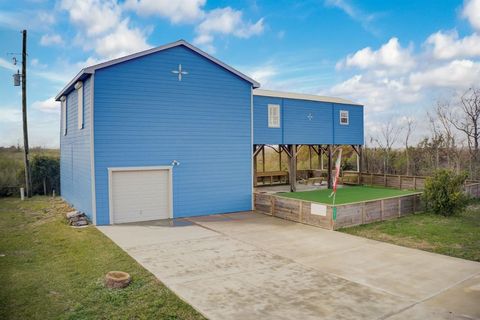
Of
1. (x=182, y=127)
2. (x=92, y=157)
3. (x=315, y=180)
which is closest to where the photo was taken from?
(x=92, y=157)

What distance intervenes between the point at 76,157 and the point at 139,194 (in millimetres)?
4170

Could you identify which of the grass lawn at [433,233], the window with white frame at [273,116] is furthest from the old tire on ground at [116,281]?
the window with white frame at [273,116]

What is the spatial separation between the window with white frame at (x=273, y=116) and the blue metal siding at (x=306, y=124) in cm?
19

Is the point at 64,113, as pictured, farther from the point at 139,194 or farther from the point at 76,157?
the point at 139,194

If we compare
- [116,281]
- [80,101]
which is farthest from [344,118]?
[116,281]

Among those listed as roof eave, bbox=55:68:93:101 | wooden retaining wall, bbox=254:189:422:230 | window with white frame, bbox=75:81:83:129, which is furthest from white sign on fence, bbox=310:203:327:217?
window with white frame, bbox=75:81:83:129

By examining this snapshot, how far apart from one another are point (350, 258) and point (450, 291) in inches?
93.0

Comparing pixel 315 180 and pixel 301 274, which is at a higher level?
pixel 315 180

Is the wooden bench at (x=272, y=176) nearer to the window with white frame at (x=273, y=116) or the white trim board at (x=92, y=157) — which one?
the window with white frame at (x=273, y=116)

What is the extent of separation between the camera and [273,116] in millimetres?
19000

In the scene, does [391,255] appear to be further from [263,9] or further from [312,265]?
[263,9]

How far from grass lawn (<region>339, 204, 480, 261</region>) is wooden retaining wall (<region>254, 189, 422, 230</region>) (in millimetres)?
302

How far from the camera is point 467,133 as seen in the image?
82.2 ft

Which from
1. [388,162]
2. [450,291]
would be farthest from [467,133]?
[450,291]
